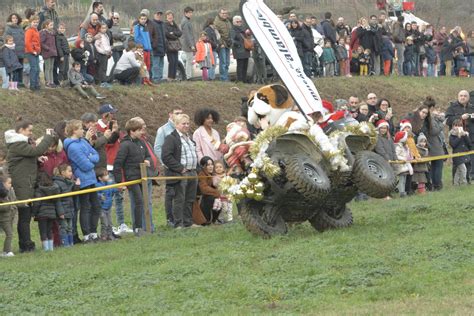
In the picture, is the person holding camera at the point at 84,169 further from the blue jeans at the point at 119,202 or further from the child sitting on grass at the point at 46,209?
the blue jeans at the point at 119,202

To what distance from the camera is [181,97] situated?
103 ft

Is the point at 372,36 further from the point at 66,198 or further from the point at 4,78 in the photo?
the point at 66,198

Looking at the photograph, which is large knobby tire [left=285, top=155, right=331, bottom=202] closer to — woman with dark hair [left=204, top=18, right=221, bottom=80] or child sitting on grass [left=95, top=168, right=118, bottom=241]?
child sitting on grass [left=95, top=168, right=118, bottom=241]

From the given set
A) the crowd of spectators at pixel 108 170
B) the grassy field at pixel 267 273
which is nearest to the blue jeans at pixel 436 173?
the crowd of spectators at pixel 108 170

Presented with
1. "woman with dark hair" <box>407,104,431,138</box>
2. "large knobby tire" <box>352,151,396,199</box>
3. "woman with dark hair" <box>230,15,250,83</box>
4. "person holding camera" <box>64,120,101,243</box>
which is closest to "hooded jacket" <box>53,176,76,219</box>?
"person holding camera" <box>64,120,101,243</box>

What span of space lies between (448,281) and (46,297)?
4746 millimetres

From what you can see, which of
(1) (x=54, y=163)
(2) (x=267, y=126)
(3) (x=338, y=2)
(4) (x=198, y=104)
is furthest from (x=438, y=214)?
(3) (x=338, y=2)

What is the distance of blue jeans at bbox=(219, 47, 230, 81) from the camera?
33312 millimetres

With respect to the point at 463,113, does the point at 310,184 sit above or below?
above

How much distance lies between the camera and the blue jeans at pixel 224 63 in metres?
33.3

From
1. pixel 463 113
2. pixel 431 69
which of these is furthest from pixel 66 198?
pixel 431 69

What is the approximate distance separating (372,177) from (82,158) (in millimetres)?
4886

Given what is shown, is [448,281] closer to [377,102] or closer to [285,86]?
[285,86]

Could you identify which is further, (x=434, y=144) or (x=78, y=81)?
(x=78, y=81)
